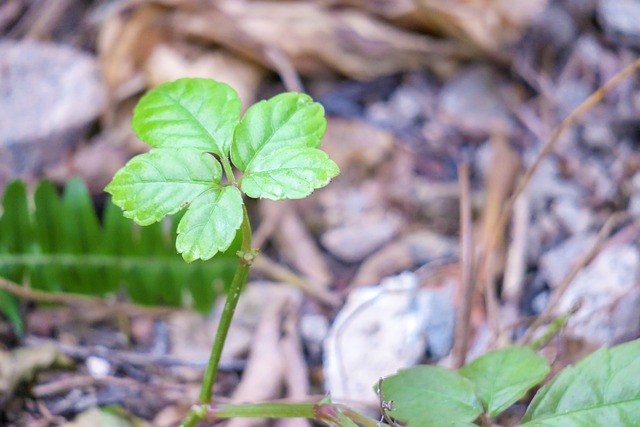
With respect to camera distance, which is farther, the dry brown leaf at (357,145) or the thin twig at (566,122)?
the dry brown leaf at (357,145)

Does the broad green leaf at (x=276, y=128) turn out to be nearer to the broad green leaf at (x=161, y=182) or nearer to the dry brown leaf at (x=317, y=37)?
the broad green leaf at (x=161, y=182)

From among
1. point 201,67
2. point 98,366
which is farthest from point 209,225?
point 201,67

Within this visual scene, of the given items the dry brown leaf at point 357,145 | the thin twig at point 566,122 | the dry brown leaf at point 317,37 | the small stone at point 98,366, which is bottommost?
the small stone at point 98,366

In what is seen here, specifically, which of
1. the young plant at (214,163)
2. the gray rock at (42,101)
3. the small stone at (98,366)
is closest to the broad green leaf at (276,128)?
the young plant at (214,163)

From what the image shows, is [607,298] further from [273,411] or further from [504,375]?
[273,411]

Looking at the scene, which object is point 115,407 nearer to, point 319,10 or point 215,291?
point 215,291

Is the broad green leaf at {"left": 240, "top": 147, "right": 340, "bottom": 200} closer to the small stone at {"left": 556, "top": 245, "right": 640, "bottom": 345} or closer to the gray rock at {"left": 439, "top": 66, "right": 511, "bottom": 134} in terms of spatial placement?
the small stone at {"left": 556, "top": 245, "right": 640, "bottom": 345}

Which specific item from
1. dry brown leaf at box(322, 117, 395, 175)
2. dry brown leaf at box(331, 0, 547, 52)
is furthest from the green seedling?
dry brown leaf at box(331, 0, 547, 52)

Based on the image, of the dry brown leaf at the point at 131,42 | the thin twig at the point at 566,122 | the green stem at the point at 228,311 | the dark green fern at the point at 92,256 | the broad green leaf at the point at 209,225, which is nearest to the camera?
the broad green leaf at the point at 209,225
